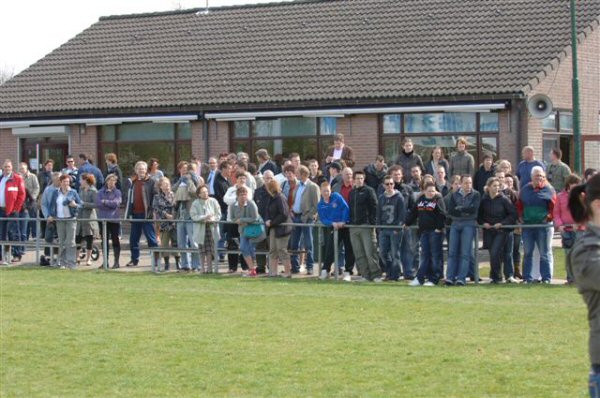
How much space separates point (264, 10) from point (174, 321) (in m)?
25.7

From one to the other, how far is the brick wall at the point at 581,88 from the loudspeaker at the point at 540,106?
4.29 feet

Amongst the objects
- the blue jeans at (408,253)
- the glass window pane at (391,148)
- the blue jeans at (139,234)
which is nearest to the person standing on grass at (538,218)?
the blue jeans at (408,253)

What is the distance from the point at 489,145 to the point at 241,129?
7.38 m

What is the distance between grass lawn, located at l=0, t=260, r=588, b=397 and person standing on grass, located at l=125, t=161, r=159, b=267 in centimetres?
410

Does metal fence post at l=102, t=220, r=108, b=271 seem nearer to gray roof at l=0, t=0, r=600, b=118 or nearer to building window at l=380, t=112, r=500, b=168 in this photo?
building window at l=380, t=112, r=500, b=168

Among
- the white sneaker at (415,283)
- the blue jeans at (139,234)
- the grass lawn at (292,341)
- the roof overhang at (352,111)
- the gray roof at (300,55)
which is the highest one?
the gray roof at (300,55)

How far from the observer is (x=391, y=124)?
32.3 m

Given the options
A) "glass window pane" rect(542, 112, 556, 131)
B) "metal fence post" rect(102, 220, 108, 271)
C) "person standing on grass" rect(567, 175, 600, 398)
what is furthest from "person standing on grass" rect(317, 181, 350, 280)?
"person standing on grass" rect(567, 175, 600, 398)

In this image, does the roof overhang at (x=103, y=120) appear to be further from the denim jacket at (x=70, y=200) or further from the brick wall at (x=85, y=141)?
the denim jacket at (x=70, y=200)

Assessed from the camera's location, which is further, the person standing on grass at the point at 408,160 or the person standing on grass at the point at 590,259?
the person standing on grass at the point at 408,160

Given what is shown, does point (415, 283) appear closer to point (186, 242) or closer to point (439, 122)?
point (186, 242)

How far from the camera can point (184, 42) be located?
1580 inches

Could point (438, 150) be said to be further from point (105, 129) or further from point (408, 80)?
point (105, 129)

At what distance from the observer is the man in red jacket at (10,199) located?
87.0 ft
